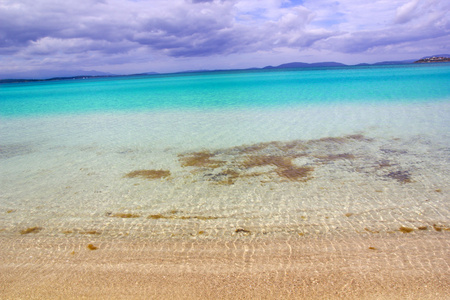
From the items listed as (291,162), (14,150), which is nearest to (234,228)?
(291,162)

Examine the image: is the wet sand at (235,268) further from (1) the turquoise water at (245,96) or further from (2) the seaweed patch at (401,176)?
(1) the turquoise water at (245,96)

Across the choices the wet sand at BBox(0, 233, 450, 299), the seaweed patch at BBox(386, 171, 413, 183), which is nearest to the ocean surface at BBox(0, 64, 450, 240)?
the seaweed patch at BBox(386, 171, 413, 183)

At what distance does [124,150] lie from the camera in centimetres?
972

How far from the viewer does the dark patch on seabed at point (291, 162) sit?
683 centimetres

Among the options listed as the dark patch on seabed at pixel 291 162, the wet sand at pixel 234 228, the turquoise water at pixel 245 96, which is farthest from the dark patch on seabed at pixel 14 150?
the turquoise water at pixel 245 96

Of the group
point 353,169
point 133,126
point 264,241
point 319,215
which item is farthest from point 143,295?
point 133,126

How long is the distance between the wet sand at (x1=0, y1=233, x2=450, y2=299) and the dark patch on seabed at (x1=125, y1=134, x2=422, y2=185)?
8.25 feet

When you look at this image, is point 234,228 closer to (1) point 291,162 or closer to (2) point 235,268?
(2) point 235,268

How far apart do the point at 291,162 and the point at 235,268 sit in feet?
15.0

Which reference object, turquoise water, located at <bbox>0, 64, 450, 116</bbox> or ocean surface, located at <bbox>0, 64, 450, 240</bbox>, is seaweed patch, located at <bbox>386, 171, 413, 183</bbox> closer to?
ocean surface, located at <bbox>0, 64, 450, 240</bbox>

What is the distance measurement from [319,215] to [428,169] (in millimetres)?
3819

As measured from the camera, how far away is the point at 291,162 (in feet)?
25.5

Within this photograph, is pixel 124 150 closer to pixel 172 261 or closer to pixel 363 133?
pixel 172 261

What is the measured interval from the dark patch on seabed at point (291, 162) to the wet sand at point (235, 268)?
2.51 metres
